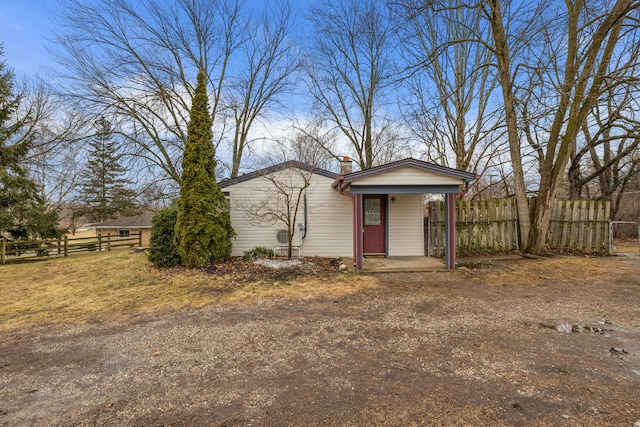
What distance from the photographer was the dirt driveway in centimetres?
217

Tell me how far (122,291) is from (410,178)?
6988mm

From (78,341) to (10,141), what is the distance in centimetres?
1374

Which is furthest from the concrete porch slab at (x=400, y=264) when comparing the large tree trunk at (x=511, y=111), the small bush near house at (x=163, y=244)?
the small bush near house at (x=163, y=244)

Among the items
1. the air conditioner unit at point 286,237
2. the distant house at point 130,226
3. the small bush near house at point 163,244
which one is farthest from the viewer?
the distant house at point 130,226

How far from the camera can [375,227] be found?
9.22 meters

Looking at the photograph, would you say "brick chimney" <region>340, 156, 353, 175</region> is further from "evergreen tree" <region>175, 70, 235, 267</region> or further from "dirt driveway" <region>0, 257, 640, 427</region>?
"dirt driveway" <region>0, 257, 640, 427</region>

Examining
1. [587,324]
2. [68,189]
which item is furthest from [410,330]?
[68,189]

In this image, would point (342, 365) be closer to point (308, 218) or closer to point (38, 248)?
point (308, 218)

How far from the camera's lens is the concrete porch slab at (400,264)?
718cm

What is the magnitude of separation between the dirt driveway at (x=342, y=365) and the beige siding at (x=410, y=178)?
3.24 metres

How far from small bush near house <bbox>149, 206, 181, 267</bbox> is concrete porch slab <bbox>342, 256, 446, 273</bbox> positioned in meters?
4.89

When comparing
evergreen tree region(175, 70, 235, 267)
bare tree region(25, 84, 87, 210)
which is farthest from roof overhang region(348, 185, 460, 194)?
bare tree region(25, 84, 87, 210)

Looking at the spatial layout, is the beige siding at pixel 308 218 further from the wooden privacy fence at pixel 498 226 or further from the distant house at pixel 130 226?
the distant house at pixel 130 226

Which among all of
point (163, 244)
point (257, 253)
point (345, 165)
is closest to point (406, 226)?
point (345, 165)
